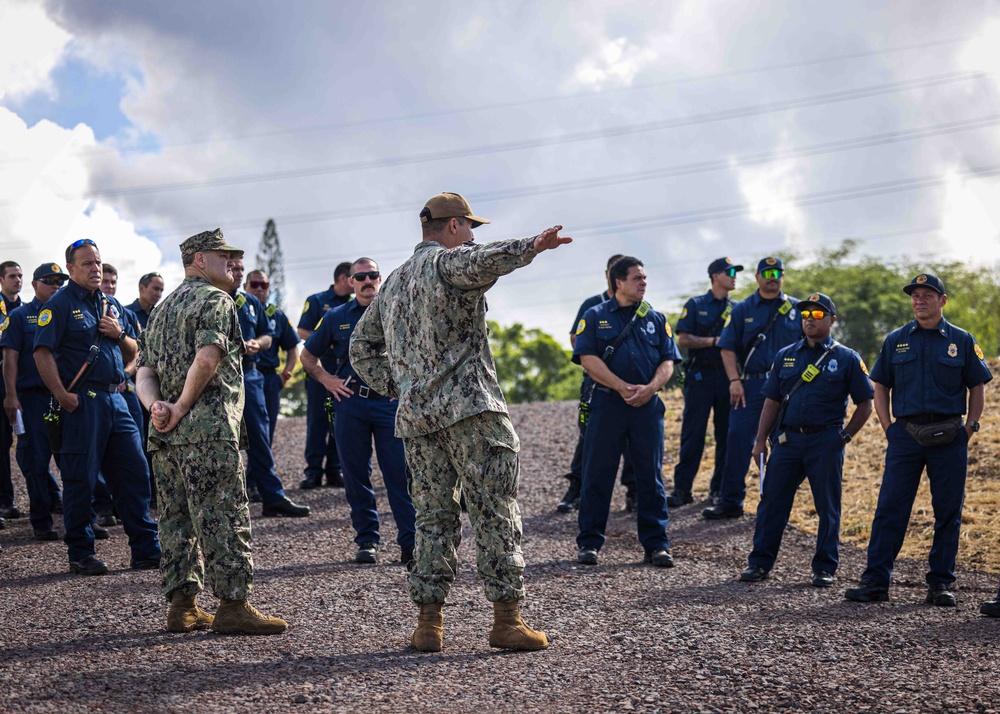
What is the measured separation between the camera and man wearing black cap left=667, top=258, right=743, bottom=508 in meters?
11.3

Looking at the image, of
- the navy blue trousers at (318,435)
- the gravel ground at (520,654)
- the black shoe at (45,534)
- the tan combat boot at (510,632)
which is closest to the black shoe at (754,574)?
the gravel ground at (520,654)

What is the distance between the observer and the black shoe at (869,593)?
7.39 meters

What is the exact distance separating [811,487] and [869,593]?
3.21 feet

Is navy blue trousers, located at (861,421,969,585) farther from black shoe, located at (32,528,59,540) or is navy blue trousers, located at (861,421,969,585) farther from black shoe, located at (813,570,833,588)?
black shoe, located at (32,528,59,540)

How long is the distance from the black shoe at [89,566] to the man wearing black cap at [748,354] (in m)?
6.05

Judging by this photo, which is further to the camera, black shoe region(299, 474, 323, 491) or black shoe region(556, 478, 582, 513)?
black shoe region(299, 474, 323, 491)

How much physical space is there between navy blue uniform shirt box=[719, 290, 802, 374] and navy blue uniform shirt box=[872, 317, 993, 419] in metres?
2.56

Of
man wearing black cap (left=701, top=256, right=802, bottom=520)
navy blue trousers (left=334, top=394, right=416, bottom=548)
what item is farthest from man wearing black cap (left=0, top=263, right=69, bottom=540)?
man wearing black cap (left=701, top=256, right=802, bottom=520)

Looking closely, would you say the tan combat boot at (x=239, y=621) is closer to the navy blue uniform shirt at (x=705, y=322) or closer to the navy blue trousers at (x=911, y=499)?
the navy blue trousers at (x=911, y=499)

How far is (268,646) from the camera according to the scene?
565 cm

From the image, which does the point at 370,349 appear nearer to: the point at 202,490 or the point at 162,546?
the point at 202,490

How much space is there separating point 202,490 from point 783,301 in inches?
269

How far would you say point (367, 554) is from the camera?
8.36 meters

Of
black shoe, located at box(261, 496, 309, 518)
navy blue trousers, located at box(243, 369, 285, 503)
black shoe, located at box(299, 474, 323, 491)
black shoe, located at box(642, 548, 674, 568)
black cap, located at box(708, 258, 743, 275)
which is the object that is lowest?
black shoe, located at box(642, 548, 674, 568)
